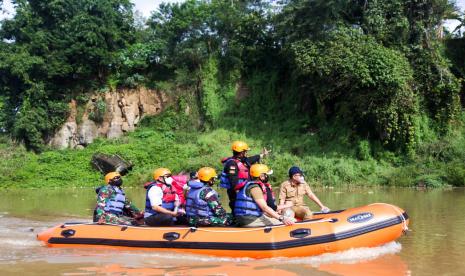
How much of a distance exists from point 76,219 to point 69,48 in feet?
50.3

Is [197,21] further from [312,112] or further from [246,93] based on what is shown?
[312,112]

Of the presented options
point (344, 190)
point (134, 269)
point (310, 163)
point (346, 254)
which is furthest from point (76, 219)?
point (310, 163)

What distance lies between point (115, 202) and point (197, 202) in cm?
169

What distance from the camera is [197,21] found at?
2427 cm

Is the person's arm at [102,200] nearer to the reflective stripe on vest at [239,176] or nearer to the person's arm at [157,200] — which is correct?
the person's arm at [157,200]

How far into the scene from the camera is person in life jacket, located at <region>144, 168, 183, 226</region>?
7.92 m

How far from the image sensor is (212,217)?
7.53m

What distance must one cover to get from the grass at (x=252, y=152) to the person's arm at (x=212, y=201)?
10657mm

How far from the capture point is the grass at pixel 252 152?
17.6 metres

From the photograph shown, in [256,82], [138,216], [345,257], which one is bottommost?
[345,257]

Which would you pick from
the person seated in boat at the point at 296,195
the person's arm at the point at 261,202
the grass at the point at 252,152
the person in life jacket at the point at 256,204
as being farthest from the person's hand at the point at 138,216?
the grass at the point at 252,152

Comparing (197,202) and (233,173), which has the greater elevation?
(233,173)

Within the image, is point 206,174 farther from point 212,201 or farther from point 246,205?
point 246,205

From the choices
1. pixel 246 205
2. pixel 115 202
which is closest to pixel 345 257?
pixel 246 205
